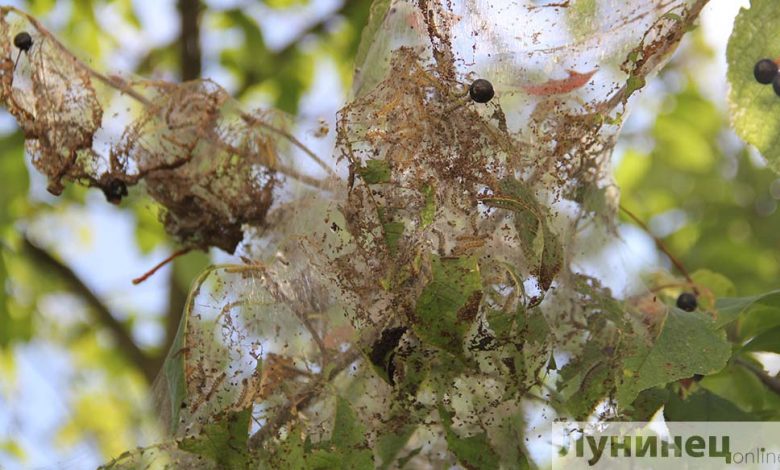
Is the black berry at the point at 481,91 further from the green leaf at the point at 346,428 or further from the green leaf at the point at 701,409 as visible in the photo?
the green leaf at the point at 701,409

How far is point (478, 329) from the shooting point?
147 centimetres

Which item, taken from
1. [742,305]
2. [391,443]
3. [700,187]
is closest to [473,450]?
[391,443]

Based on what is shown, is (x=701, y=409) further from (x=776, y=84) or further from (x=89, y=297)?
(x=89, y=297)

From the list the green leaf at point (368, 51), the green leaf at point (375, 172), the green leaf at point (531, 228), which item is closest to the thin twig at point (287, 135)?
the green leaf at point (368, 51)

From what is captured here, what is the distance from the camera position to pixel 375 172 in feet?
4.82

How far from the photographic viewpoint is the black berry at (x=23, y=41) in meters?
1.98

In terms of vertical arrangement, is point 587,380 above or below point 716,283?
below

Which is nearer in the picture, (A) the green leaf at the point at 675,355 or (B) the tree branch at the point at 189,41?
(A) the green leaf at the point at 675,355

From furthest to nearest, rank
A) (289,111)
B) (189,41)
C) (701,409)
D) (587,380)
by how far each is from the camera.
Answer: (289,111) < (189,41) < (701,409) < (587,380)

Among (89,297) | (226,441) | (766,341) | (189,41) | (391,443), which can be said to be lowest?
(226,441)

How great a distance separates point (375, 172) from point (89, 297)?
2.75 metres

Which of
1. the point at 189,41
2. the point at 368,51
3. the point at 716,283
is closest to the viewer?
the point at 368,51

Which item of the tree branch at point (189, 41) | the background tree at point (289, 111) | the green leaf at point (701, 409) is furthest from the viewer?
the tree branch at point (189, 41)

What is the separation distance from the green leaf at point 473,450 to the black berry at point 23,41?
1.11 metres
